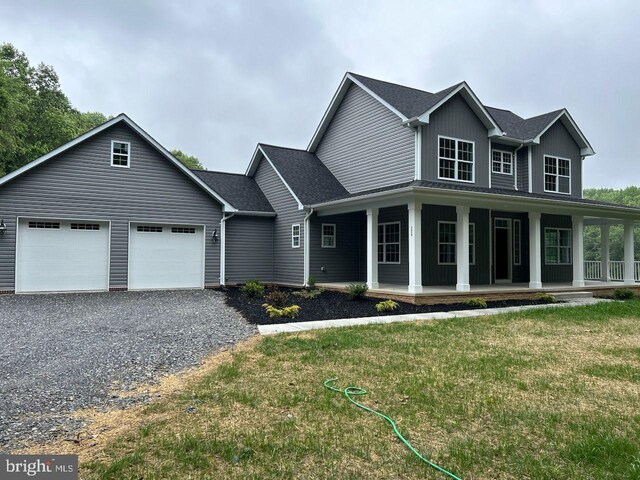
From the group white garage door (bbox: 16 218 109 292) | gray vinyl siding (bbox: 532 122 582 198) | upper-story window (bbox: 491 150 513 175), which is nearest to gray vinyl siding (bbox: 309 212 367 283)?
upper-story window (bbox: 491 150 513 175)

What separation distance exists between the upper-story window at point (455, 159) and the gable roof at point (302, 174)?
399 centimetres

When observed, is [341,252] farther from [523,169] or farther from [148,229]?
[523,169]

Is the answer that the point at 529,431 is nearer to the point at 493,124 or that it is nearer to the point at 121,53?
the point at 493,124

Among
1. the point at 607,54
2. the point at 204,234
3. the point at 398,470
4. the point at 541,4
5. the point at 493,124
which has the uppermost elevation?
the point at 607,54

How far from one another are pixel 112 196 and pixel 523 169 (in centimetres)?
1538

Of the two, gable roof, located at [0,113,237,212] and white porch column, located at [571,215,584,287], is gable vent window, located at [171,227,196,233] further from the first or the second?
white porch column, located at [571,215,584,287]

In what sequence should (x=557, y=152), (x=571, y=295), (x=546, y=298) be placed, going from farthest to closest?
(x=557, y=152) → (x=571, y=295) → (x=546, y=298)

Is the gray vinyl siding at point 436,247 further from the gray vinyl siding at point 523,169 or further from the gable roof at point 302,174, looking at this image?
the gable roof at point 302,174

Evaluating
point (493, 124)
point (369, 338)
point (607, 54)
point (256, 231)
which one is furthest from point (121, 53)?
point (607, 54)

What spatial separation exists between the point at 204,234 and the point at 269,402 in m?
12.4

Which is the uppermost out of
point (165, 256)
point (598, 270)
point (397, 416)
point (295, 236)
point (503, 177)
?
point (503, 177)

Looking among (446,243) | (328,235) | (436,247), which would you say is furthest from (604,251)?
(328,235)

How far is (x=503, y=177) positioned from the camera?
16297 mm

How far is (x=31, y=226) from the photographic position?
1343 cm
